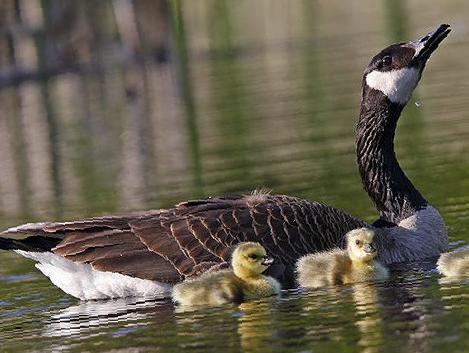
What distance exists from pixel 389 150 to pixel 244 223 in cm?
287

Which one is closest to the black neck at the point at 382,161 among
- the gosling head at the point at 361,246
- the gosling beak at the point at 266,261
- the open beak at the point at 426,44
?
the open beak at the point at 426,44

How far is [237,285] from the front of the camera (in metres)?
12.0

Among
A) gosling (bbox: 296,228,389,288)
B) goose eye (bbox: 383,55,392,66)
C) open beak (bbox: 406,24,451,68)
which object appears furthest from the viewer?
goose eye (bbox: 383,55,392,66)

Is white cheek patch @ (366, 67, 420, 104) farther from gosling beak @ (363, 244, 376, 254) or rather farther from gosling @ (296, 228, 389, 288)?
gosling beak @ (363, 244, 376, 254)

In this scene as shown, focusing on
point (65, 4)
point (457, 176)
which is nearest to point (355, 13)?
point (65, 4)

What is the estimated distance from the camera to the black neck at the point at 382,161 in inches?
581

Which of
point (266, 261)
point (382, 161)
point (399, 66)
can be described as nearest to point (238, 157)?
point (382, 161)

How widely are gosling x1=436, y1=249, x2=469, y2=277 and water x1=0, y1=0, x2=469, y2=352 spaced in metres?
0.30

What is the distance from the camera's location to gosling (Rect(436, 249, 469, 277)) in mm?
12031

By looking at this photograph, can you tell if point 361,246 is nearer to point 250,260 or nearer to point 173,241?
point 250,260

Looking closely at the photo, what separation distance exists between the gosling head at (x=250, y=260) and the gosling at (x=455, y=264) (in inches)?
62.1

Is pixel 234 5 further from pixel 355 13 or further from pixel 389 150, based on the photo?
pixel 389 150

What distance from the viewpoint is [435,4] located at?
5500cm

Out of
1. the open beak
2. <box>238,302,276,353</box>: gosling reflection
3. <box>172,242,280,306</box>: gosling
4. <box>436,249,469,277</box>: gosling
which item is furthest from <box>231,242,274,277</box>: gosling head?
the open beak
